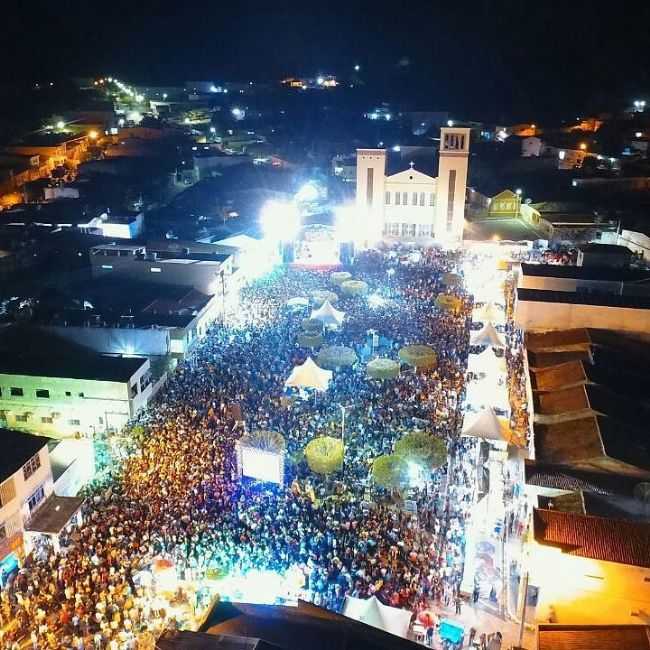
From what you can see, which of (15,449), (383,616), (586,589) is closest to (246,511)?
(383,616)

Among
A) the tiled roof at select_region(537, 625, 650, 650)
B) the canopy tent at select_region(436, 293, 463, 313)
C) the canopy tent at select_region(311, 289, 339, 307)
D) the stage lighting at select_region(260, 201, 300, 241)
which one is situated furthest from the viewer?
the stage lighting at select_region(260, 201, 300, 241)

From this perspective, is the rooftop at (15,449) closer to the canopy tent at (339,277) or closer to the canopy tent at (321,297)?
the canopy tent at (321,297)

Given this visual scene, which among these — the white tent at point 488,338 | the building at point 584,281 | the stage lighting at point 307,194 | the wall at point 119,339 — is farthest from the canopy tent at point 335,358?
the stage lighting at point 307,194

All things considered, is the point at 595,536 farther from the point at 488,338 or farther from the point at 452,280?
the point at 452,280

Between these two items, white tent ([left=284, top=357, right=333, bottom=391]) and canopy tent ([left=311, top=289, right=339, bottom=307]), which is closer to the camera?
white tent ([left=284, top=357, right=333, bottom=391])

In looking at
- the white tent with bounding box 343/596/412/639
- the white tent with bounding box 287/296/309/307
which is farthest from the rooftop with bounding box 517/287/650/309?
the white tent with bounding box 343/596/412/639

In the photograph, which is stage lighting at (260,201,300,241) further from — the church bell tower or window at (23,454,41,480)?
window at (23,454,41,480)
